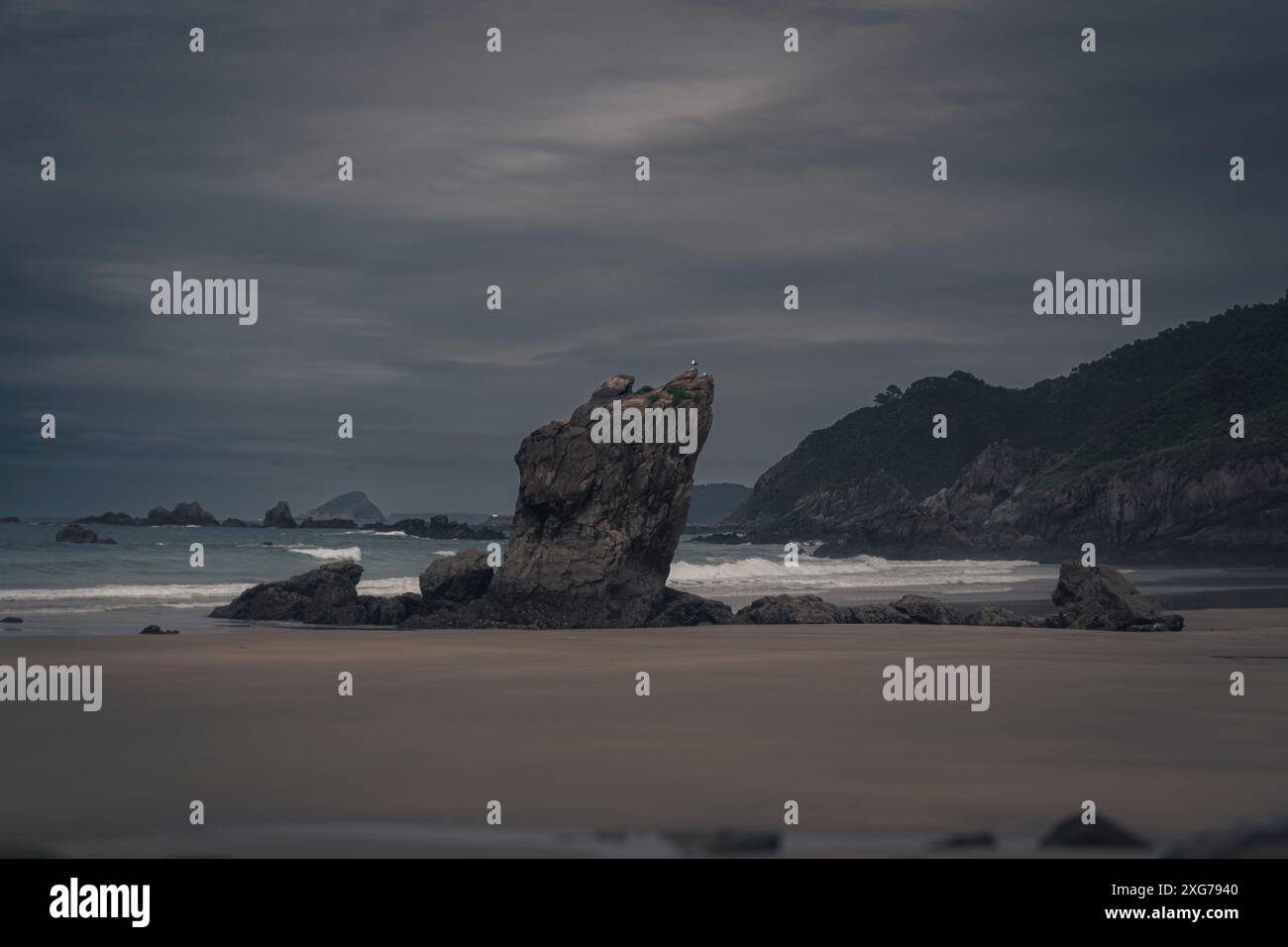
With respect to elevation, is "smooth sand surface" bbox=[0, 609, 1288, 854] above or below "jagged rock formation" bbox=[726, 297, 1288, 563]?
below

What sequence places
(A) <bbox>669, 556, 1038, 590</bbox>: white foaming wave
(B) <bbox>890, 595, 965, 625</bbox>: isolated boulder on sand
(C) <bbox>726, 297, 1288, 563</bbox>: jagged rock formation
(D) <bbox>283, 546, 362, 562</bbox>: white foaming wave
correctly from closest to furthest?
(B) <bbox>890, 595, 965, 625</bbox>: isolated boulder on sand, (A) <bbox>669, 556, 1038, 590</bbox>: white foaming wave, (D) <bbox>283, 546, 362, 562</bbox>: white foaming wave, (C) <bbox>726, 297, 1288, 563</bbox>: jagged rock formation

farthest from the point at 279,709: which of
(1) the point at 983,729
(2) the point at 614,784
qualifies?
(1) the point at 983,729

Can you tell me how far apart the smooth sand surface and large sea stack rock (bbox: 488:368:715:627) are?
7.98 metres

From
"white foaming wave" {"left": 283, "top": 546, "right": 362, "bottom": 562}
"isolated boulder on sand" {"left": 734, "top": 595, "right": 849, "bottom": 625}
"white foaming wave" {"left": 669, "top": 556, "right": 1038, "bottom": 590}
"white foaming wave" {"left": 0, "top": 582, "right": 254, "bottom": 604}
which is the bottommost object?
"white foaming wave" {"left": 669, "top": 556, "right": 1038, "bottom": 590}

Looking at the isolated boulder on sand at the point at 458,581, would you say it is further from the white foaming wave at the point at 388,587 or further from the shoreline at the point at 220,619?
the white foaming wave at the point at 388,587

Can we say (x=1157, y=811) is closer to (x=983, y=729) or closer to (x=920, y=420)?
(x=983, y=729)

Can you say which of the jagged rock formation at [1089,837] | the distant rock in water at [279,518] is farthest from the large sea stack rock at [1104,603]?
the distant rock in water at [279,518]

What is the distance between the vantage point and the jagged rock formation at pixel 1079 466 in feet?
243

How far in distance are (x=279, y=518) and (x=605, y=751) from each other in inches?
3990

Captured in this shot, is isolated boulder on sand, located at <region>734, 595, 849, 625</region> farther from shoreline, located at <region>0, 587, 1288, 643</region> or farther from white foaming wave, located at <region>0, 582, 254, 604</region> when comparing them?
white foaming wave, located at <region>0, 582, 254, 604</region>

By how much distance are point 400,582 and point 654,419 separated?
15.1 m

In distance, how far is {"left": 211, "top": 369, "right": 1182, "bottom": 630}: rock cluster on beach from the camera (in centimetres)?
2709

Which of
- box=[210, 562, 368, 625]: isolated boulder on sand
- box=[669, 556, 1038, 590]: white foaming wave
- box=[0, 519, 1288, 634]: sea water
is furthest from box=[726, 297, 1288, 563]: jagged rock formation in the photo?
box=[210, 562, 368, 625]: isolated boulder on sand
